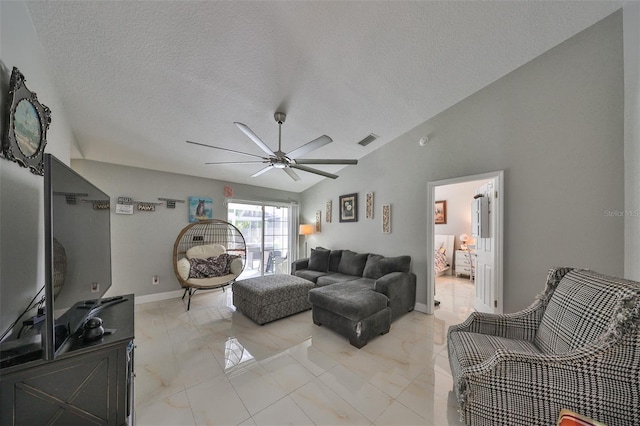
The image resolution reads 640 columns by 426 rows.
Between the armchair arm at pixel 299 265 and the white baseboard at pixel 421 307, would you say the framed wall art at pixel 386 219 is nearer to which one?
the white baseboard at pixel 421 307

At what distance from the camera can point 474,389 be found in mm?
1198

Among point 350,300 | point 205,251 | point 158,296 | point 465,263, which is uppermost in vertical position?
point 205,251

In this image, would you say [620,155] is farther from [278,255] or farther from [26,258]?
[278,255]

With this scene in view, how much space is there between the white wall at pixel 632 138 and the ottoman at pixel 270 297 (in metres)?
3.25

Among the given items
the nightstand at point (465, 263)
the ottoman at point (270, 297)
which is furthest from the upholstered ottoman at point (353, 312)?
the nightstand at point (465, 263)

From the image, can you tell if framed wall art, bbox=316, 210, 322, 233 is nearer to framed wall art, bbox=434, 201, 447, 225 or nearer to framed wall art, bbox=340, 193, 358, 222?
framed wall art, bbox=340, 193, 358, 222

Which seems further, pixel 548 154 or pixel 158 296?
pixel 158 296

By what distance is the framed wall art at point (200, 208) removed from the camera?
4133mm

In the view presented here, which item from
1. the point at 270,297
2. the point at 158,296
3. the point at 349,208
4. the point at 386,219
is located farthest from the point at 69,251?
the point at 349,208

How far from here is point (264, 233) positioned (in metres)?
5.29

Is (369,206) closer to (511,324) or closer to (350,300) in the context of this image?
(350,300)

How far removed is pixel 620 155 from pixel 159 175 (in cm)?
586

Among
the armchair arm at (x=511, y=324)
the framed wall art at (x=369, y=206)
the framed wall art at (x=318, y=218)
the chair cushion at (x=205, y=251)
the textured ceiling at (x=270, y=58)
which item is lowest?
the armchair arm at (x=511, y=324)

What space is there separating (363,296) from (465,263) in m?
4.00
